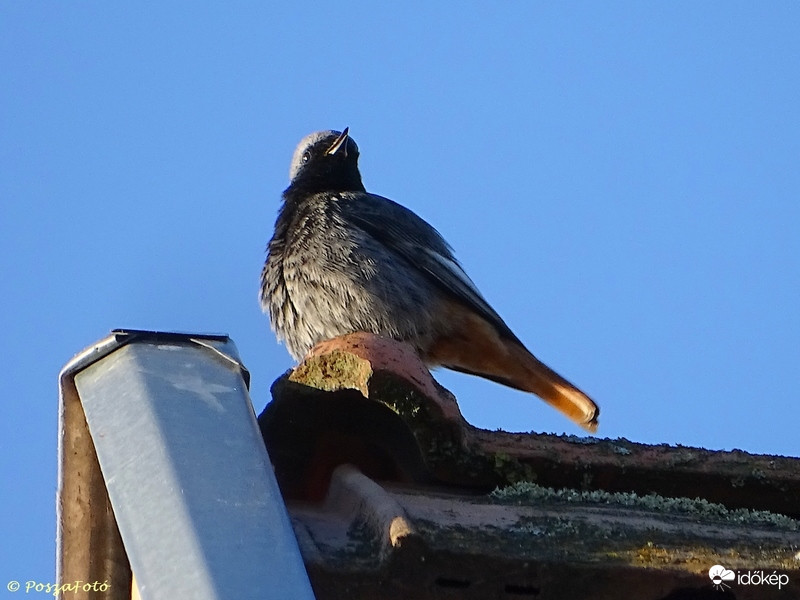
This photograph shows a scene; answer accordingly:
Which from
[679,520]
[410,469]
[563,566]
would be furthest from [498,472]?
[563,566]

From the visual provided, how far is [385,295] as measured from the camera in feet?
17.8

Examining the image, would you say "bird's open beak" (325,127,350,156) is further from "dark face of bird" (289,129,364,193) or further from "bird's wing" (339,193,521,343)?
"bird's wing" (339,193,521,343)

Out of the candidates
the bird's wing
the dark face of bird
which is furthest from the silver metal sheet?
the dark face of bird

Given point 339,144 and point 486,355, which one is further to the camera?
point 339,144

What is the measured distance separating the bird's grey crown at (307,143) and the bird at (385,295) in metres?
1.04

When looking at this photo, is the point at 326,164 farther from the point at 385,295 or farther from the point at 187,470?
the point at 187,470

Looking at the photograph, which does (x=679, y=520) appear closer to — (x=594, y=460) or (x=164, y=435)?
(x=594, y=460)

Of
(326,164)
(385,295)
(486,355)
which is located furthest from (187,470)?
(326,164)

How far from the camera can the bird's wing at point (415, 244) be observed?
572 centimetres

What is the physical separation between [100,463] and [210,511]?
296mm

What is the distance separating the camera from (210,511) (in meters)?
2.04

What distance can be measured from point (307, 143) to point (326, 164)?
1.27ft

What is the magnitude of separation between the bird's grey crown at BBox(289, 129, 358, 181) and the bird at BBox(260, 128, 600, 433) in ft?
3.40

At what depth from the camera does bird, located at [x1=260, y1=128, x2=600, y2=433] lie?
17.7ft
